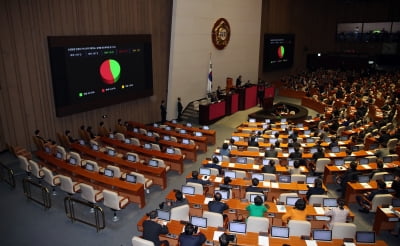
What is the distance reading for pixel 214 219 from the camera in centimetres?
831

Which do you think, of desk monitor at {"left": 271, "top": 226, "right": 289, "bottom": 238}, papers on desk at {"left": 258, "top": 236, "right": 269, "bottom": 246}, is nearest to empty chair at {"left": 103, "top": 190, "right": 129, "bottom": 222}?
papers on desk at {"left": 258, "top": 236, "right": 269, "bottom": 246}

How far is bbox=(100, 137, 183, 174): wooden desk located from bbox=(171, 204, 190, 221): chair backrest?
15.6 ft

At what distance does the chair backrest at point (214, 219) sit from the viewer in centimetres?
825

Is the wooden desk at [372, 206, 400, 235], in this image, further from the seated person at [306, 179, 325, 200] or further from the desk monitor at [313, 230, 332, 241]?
the desk monitor at [313, 230, 332, 241]

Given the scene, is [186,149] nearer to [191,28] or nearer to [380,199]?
[380,199]

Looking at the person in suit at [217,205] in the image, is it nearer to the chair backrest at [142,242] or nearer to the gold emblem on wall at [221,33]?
the chair backrest at [142,242]

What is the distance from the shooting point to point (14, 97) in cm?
1418

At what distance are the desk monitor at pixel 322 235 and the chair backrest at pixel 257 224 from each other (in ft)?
3.74

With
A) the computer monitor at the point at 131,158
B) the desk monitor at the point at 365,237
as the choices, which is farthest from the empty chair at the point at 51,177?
the desk monitor at the point at 365,237

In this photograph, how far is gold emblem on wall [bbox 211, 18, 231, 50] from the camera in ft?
77.1

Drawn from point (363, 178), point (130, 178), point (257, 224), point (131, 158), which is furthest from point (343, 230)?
point (131, 158)

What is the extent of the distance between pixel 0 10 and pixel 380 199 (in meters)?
15.7

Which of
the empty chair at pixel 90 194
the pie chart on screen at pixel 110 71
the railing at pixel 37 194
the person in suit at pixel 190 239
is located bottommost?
the railing at pixel 37 194

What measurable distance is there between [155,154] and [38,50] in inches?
284
